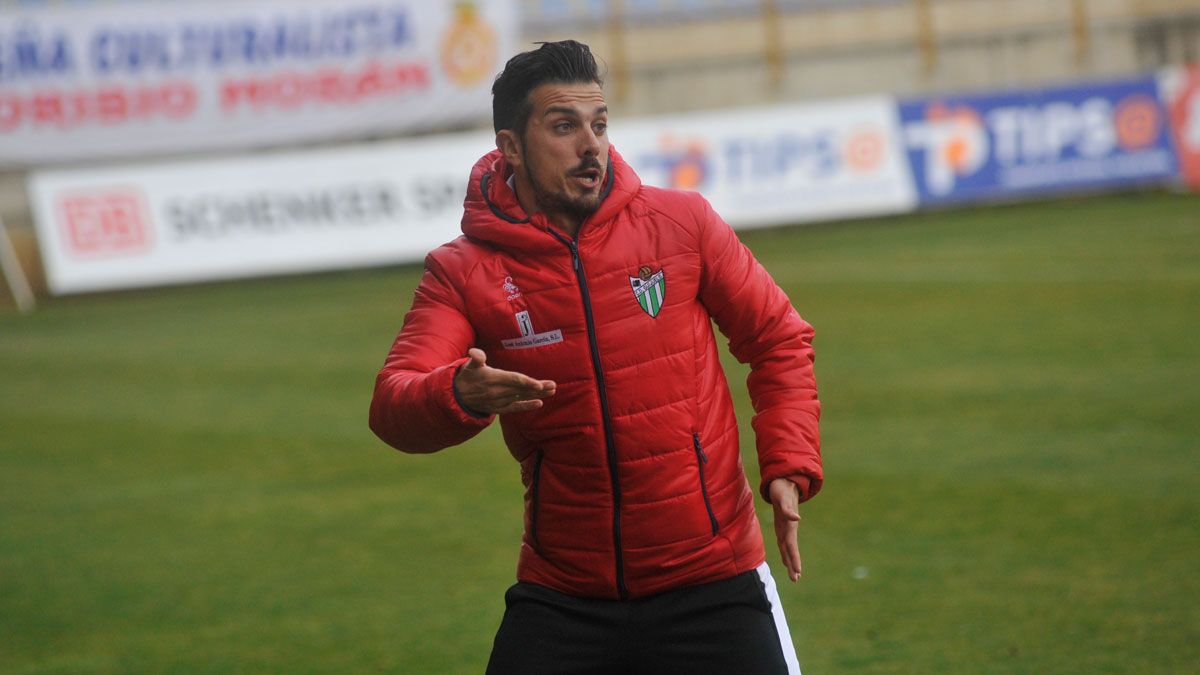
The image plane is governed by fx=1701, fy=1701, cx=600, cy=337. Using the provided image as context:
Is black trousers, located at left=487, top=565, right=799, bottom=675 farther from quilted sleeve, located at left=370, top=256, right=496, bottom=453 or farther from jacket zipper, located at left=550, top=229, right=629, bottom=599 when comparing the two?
quilted sleeve, located at left=370, top=256, right=496, bottom=453

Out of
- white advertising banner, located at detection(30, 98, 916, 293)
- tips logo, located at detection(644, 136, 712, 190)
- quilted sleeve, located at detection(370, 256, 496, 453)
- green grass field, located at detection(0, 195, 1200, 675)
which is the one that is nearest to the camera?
quilted sleeve, located at detection(370, 256, 496, 453)

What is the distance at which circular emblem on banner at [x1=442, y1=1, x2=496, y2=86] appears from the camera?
1081 inches

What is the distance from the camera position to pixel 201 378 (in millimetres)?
14578

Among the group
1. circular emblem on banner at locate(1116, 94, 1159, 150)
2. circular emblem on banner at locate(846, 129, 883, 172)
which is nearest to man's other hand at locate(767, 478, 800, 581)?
circular emblem on banner at locate(846, 129, 883, 172)

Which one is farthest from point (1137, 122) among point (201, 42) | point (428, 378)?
point (428, 378)

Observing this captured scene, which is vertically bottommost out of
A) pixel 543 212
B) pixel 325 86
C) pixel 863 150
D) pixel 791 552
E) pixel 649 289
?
pixel 863 150

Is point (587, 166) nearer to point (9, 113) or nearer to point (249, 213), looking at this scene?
point (249, 213)

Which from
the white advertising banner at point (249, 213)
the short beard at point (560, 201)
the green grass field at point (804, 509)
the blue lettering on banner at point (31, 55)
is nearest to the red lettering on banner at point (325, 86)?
the white advertising banner at point (249, 213)

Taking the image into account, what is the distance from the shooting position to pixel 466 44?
1083 inches

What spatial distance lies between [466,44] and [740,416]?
57.2 feet

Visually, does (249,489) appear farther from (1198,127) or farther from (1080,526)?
(1198,127)

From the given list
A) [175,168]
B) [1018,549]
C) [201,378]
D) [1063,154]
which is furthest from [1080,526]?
[1063,154]

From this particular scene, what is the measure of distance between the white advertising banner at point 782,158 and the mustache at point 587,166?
71.8ft

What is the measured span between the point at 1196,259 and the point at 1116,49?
1830 cm
